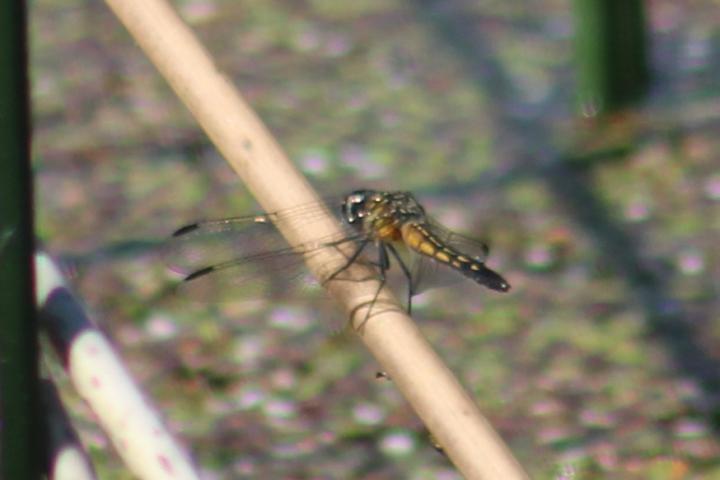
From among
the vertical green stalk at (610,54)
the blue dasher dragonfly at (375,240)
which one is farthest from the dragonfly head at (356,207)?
the vertical green stalk at (610,54)

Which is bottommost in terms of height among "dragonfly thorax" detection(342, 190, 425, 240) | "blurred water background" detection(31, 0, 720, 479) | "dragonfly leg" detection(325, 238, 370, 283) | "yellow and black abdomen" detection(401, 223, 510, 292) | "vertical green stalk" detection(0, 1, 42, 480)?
"dragonfly leg" detection(325, 238, 370, 283)

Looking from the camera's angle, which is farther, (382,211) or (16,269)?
(382,211)

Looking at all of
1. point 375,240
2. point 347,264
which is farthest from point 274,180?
point 375,240

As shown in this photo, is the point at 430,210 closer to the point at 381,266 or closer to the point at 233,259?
the point at 233,259

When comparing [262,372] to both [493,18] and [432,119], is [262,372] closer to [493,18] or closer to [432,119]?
[432,119]

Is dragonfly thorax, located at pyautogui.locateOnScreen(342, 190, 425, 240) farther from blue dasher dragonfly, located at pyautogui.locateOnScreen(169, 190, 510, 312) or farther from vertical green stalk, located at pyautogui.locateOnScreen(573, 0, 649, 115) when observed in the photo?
vertical green stalk, located at pyautogui.locateOnScreen(573, 0, 649, 115)

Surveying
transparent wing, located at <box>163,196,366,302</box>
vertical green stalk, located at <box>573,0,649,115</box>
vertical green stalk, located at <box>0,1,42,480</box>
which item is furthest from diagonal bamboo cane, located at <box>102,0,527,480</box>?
vertical green stalk, located at <box>573,0,649,115</box>

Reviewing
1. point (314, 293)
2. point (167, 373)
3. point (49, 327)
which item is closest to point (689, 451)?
point (167, 373)
